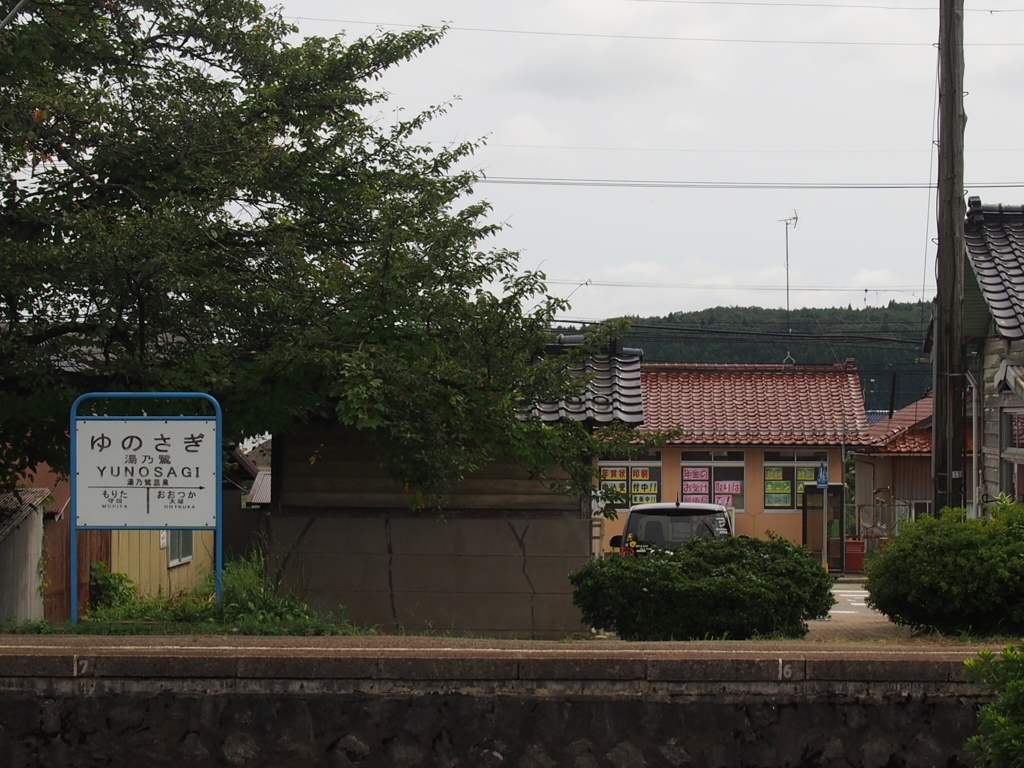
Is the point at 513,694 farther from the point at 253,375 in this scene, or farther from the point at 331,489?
the point at 331,489

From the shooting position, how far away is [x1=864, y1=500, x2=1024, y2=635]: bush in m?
8.79

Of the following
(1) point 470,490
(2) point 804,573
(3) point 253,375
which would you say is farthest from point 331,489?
(2) point 804,573

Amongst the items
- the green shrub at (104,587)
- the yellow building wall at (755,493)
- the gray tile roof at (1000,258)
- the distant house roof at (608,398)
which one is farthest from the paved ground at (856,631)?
the yellow building wall at (755,493)

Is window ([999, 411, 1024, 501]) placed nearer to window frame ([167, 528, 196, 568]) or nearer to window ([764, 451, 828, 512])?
window frame ([167, 528, 196, 568])

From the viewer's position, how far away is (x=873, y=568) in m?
9.91

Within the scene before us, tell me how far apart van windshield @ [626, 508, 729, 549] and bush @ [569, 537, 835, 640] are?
734 centimetres

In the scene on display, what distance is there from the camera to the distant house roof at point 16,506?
41.9 feet

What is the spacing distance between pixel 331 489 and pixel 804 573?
5.10 meters

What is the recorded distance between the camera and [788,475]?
31.6 metres

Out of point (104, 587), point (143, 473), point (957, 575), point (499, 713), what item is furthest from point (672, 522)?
point (499, 713)

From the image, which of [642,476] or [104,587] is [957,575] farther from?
[642,476]

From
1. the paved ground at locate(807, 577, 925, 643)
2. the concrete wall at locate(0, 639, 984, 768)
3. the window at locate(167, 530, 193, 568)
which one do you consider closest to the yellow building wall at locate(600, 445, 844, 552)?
the window at locate(167, 530, 193, 568)

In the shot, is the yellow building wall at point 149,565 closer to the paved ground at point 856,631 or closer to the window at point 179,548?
the window at point 179,548

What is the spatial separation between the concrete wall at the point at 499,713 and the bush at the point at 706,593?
287cm
